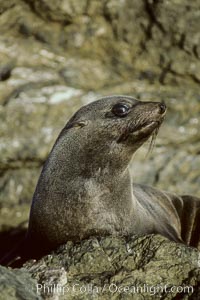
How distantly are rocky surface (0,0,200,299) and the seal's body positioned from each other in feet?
9.68

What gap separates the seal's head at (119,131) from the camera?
648 cm

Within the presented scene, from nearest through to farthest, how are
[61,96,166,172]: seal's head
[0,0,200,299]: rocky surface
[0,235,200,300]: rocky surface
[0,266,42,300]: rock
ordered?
[0,266,42,300]: rock, [0,235,200,300]: rocky surface, [61,96,166,172]: seal's head, [0,0,200,299]: rocky surface

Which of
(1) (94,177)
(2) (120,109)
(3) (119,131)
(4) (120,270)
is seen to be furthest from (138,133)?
(4) (120,270)

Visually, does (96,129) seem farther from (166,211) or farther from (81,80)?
(81,80)

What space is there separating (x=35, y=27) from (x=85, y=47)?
841 millimetres

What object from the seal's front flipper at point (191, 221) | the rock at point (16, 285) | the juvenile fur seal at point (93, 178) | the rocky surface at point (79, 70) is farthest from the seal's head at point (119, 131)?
the rocky surface at point (79, 70)

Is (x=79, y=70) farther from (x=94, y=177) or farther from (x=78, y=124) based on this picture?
(x=94, y=177)

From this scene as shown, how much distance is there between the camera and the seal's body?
637 centimetres

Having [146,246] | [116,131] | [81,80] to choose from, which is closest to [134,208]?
[116,131]

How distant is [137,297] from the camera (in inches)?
189

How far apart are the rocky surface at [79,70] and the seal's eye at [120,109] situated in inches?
126

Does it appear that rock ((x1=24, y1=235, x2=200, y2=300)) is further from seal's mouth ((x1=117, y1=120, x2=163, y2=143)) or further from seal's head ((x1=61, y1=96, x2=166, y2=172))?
seal's mouth ((x1=117, y1=120, x2=163, y2=143))

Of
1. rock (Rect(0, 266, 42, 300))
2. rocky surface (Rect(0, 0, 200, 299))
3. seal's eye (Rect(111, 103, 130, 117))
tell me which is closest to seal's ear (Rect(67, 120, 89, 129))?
seal's eye (Rect(111, 103, 130, 117))

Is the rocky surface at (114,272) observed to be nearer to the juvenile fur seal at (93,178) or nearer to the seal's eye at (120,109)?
the juvenile fur seal at (93,178)
